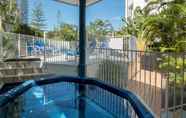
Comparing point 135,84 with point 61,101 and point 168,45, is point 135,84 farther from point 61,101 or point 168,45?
point 168,45

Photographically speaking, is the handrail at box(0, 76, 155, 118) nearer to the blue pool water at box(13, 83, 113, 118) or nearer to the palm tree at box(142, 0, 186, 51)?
the blue pool water at box(13, 83, 113, 118)

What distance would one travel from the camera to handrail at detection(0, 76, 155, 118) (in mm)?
3255

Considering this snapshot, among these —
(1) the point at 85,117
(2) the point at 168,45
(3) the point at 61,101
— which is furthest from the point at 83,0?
(2) the point at 168,45

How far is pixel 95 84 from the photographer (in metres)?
4.99

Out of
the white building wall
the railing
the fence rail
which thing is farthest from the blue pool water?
the white building wall

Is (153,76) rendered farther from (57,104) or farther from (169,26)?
(169,26)

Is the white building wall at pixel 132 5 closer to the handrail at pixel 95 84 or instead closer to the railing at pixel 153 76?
the railing at pixel 153 76

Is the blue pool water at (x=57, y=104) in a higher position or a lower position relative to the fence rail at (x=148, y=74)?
lower

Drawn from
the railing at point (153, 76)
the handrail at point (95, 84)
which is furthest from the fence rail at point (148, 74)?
the handrail at point (95, 84)

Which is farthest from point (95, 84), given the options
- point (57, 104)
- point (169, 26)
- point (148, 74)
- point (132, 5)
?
point (132, 5)

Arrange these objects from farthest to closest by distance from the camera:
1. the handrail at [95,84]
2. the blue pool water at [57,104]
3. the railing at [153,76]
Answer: the blue pool water at [57,104] → the railing at [153,76] → the handrail at [95,84]

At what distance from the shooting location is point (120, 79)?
5.36 metres

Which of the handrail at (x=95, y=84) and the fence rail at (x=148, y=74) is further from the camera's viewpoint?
the fence rail at (x=148, y=74)

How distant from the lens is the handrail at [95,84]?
3.26m
